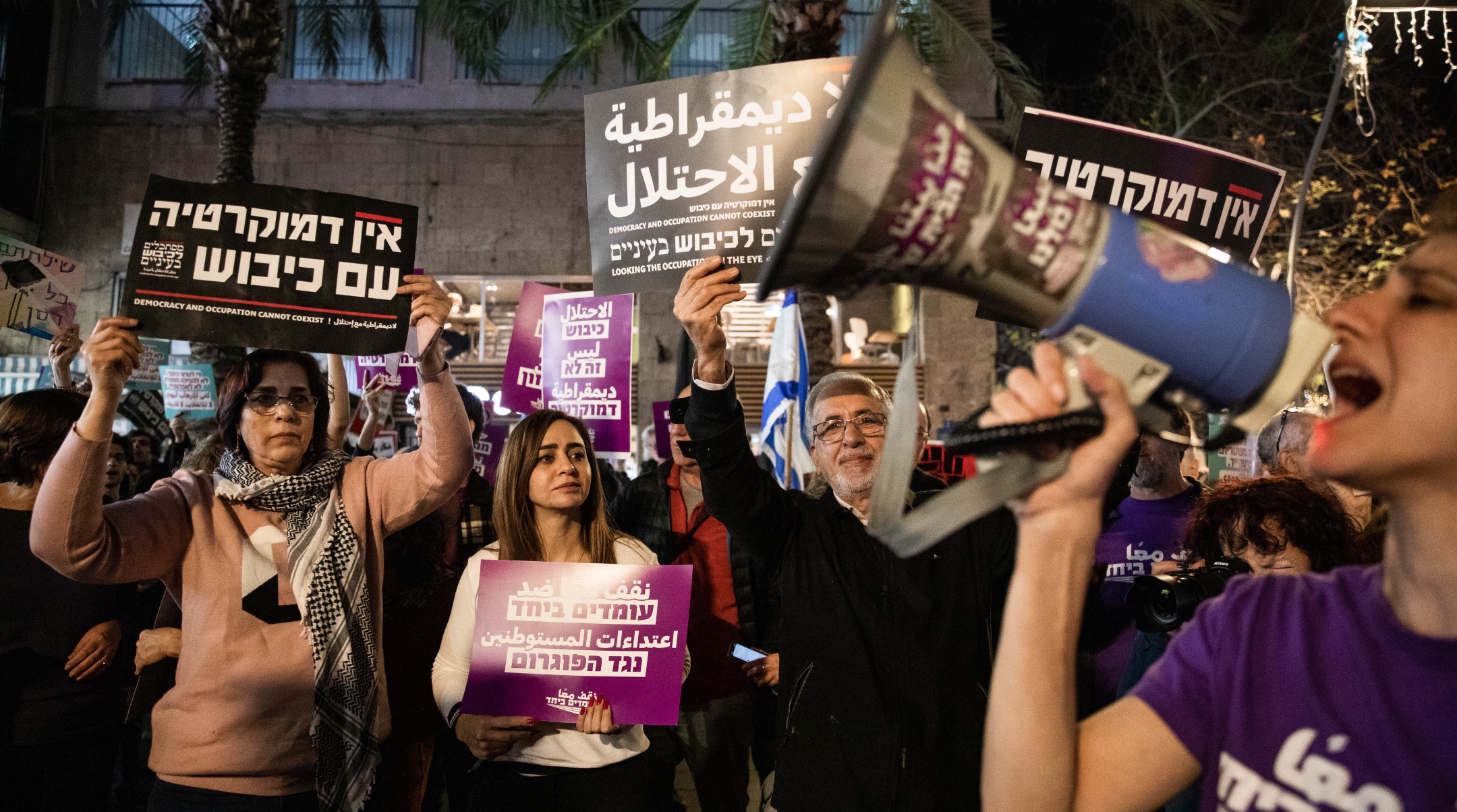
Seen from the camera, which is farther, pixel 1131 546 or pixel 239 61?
pixel 239 61

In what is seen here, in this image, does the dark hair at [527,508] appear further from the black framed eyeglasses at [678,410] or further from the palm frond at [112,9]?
the palm frond at [112,9]

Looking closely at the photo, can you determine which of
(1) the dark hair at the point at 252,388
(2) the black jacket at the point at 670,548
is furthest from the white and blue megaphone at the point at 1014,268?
(2) the black jacket at the point at 670,548

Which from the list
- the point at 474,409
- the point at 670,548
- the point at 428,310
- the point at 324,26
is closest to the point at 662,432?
the point at 474,409

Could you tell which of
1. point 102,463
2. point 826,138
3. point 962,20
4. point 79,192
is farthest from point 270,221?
point 79,192

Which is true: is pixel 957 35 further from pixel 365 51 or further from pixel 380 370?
pixel 365 51

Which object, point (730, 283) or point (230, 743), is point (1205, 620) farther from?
point (230, 743)

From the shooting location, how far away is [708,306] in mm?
2510

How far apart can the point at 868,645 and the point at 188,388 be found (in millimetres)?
7691

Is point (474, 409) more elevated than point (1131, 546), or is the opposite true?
point (474, 409)

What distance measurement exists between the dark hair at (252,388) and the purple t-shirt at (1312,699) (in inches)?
97.4

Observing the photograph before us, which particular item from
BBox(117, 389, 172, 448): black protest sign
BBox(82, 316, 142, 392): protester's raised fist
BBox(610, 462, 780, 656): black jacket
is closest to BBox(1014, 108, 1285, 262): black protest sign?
Result: BBox(610, 462, 780, 656): black jacket

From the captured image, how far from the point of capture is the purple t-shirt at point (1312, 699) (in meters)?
1.08

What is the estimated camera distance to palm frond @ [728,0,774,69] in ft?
30.5

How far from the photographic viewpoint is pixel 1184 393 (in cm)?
112
